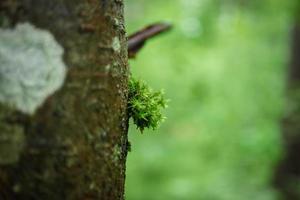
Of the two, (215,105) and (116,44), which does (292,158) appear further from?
(116,44)

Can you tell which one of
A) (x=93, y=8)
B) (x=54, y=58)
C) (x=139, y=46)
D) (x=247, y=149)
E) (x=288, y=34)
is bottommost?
(x=54, y=58)

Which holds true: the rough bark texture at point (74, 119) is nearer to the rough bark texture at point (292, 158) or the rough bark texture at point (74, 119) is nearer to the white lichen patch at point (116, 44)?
the white lichen patch at point (116, 44)

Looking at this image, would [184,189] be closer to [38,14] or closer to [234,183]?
[234,183]

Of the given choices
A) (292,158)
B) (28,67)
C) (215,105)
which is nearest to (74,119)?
(28,67)

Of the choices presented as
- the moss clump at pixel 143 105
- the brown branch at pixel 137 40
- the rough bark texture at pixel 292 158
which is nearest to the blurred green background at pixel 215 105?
the rough bark texture at pixel 292 158

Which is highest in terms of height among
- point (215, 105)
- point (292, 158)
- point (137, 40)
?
point (215, 105)

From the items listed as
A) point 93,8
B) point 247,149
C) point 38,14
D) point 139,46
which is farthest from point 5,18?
point 247,149
